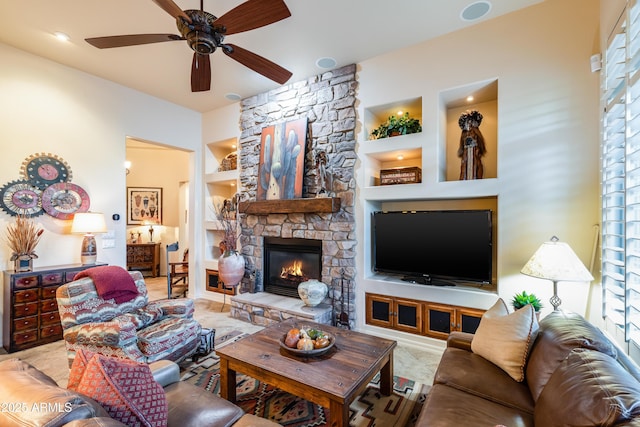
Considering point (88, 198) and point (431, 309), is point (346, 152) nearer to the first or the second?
point (431, 309)

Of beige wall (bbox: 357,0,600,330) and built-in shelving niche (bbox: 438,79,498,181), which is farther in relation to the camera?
built-in shelving niche (bbox: 438,79,498,181)

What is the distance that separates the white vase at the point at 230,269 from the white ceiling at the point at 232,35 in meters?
2.64

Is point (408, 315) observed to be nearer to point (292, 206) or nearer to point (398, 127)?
point (292, 206)

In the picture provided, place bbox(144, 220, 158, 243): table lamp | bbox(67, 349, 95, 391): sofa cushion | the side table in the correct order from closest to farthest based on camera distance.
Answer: bbox(67, 349, 95, 391): sofa cushion < the side table < bbox(144, 220, 158, 243): table lamp

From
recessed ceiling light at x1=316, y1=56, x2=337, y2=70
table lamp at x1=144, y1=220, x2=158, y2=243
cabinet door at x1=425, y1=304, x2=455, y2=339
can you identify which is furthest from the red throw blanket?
table lamp at x1=144, y1=220, x2=158, y2=243

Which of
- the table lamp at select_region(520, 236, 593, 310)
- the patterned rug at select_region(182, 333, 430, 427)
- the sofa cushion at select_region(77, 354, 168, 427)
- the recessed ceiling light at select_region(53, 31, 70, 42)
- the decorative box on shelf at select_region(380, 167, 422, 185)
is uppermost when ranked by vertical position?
the recessed ceiling light at select_region(53, 31, 70, 42)

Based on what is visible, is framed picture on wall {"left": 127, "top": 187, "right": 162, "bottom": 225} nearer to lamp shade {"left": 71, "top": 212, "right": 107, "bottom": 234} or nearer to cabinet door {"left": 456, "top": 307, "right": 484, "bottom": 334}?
lamp shade {"left": 71, "top": 212, "right": 107, "bottom": 234}

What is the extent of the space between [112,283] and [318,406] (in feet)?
7.15

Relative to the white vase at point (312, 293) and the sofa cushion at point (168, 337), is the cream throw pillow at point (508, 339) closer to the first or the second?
the white vase at point (312, 293)

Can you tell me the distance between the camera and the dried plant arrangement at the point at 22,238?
3.30 metres

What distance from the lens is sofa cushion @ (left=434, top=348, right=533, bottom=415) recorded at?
1.58 m

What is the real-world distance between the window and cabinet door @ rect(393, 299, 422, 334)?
1.59 m

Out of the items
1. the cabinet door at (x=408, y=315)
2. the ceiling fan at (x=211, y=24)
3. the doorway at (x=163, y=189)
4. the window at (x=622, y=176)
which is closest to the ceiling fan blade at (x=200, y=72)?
the ceiling fan at (x=211, y=24)

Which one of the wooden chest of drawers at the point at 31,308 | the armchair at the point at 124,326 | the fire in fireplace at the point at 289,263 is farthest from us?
the fire in fireplace at the point at 289,263
